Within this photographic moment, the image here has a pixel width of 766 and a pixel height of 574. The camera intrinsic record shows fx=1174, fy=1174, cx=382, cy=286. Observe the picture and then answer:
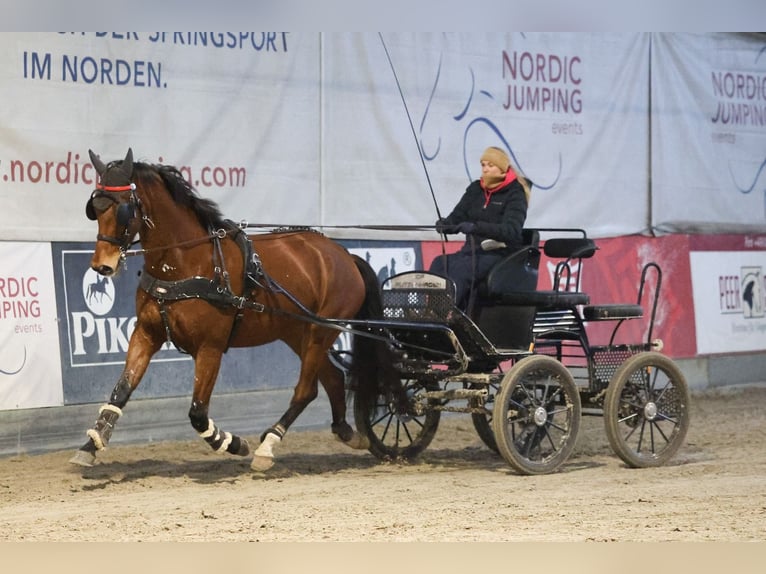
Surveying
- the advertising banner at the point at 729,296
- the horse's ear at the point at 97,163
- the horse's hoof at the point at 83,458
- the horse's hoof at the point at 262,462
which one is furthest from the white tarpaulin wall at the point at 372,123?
the horse's hoof at the point at 262,462

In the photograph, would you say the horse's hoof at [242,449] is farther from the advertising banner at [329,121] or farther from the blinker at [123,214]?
the advertising banner at [329,121]

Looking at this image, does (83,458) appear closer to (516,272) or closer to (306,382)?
(306,382)

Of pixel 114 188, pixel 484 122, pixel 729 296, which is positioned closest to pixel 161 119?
pixel 114 188

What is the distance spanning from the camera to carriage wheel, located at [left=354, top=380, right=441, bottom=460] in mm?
8172

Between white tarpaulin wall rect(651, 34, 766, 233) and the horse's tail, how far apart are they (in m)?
5.99

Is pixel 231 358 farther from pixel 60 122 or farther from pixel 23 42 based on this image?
pixel 23 42

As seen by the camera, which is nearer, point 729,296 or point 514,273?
point 514,273

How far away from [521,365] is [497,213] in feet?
3.57

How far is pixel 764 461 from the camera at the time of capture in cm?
870

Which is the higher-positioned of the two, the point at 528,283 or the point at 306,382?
the point at 528,283

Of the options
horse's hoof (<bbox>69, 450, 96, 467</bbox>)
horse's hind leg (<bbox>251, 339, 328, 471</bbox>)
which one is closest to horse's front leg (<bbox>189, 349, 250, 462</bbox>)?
horse's hind leg (<bbox>251, 339, 328, 471</bbox>)

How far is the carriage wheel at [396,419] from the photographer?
8172mm

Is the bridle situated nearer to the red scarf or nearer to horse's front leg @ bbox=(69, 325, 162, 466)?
horse's front leg @ bbox=(69, 325, 162, 466)

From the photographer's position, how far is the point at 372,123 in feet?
35.9
